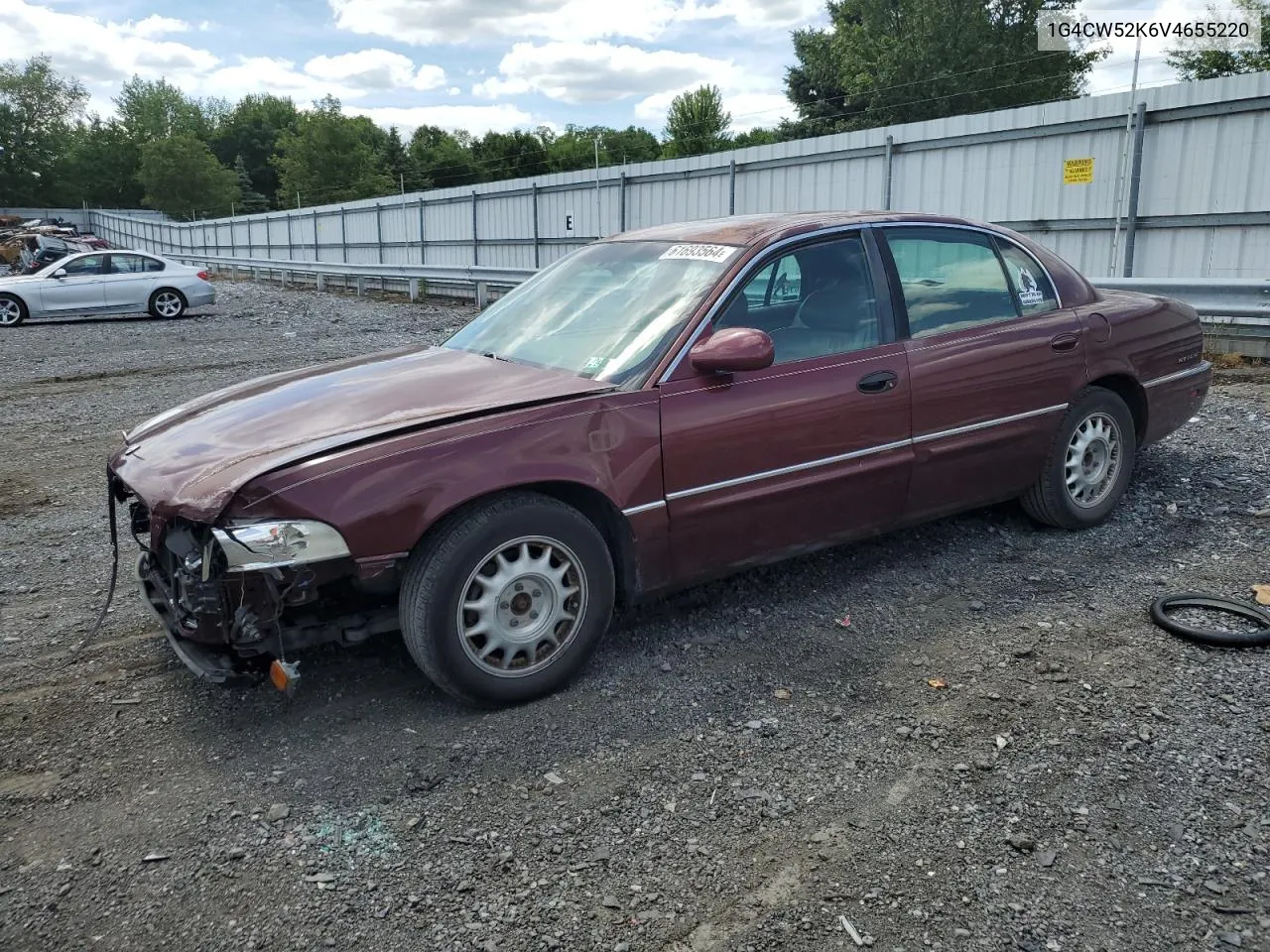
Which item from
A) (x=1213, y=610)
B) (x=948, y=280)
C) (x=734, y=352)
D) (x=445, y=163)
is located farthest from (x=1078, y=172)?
(x=445, y=163)

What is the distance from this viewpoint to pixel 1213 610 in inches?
165

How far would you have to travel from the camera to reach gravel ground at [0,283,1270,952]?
8.21 feet

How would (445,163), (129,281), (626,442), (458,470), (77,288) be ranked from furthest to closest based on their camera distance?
(445,163)
(129,281)
(77,288)
(626,442)
(458,470)

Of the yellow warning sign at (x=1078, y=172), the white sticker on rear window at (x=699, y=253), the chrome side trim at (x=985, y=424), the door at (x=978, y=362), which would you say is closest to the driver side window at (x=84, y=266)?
the yellow warning sign at (x=1078, y=172)

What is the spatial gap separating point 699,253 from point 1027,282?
1.81m

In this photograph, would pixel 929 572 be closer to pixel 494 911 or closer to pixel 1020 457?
pixel 1020 457

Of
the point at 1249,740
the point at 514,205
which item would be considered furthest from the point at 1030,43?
the point at 1249,740

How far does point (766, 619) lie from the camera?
4.28 meters

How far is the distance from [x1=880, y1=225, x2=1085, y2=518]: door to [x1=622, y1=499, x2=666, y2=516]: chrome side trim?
1.32 metres

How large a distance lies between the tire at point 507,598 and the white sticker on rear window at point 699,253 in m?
1.29

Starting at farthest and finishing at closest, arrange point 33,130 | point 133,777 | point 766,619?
1. point 33,130
2. point 766,619
3. point 133,777

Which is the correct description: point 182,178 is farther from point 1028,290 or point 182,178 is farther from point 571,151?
point 1028,290

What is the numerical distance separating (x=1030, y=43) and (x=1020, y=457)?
133 feet

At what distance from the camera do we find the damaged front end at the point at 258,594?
10.3 ft
